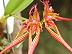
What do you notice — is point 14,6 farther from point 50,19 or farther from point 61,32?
point 61,32

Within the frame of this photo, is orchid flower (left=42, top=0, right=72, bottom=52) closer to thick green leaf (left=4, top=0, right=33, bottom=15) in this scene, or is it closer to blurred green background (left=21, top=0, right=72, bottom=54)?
thick green leaf (left=4, top=0, right=33, bottom=15)

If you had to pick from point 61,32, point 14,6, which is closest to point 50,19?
point 14,6

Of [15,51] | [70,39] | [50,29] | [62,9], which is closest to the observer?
[50,29]

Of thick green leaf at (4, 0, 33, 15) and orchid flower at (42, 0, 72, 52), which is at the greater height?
thick green leaf at (4, 0, 33, 15)

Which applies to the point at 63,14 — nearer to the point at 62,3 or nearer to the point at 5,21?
the point at 62,3

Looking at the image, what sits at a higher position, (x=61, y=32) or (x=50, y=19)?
(x=50, y=19)

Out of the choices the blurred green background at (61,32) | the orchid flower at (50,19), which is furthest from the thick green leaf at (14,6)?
the blurred green background at (61,32)

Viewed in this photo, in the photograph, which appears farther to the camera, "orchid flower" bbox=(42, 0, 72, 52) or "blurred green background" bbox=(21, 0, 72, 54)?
"blurred green background" bbox=(21, 0, 72, 54)

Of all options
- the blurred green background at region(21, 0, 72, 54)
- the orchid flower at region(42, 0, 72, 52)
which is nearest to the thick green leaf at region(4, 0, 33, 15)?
the orchid flower at region(42, 0, 72, 52)

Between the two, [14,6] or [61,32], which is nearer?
[14,6]

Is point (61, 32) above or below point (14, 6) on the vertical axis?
below

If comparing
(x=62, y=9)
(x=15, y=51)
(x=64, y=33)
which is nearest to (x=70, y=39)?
(x=64, y=33)
